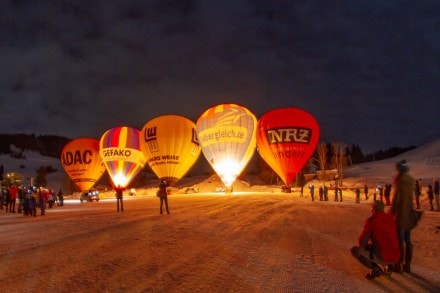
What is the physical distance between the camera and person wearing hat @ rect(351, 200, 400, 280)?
5742 mm

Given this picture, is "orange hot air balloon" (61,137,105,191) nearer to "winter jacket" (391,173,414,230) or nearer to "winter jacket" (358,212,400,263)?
"winter jacket" (391,173,414,230)

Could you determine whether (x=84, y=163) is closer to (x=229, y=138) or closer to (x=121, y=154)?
(x=121, y=154)

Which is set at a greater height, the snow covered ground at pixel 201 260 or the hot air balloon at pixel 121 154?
the hot air balloon at pixel 121 154

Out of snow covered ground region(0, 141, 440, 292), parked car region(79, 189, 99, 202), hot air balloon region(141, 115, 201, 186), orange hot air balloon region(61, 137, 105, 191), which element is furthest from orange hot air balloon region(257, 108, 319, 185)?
snow covered ground region(0, 141, 440, 292)

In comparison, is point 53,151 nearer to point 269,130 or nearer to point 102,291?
point 269,130

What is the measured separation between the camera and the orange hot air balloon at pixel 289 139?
117ft

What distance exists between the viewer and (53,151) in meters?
170

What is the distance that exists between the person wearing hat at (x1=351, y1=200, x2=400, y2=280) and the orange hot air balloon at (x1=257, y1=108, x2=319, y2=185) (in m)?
29.9

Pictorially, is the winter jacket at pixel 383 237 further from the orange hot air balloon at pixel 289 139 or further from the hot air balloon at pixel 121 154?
the hot air balloon at pixel 121 154

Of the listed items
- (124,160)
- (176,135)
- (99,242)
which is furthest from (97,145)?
(99,242)

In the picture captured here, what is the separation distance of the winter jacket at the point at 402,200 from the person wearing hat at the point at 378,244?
38 centimetres

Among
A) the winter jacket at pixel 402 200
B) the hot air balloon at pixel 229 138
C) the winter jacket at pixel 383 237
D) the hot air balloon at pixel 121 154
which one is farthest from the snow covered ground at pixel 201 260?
the hot air balloon at pixel 121 154

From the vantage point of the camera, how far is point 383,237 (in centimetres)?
575

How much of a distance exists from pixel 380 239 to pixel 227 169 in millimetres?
33856
